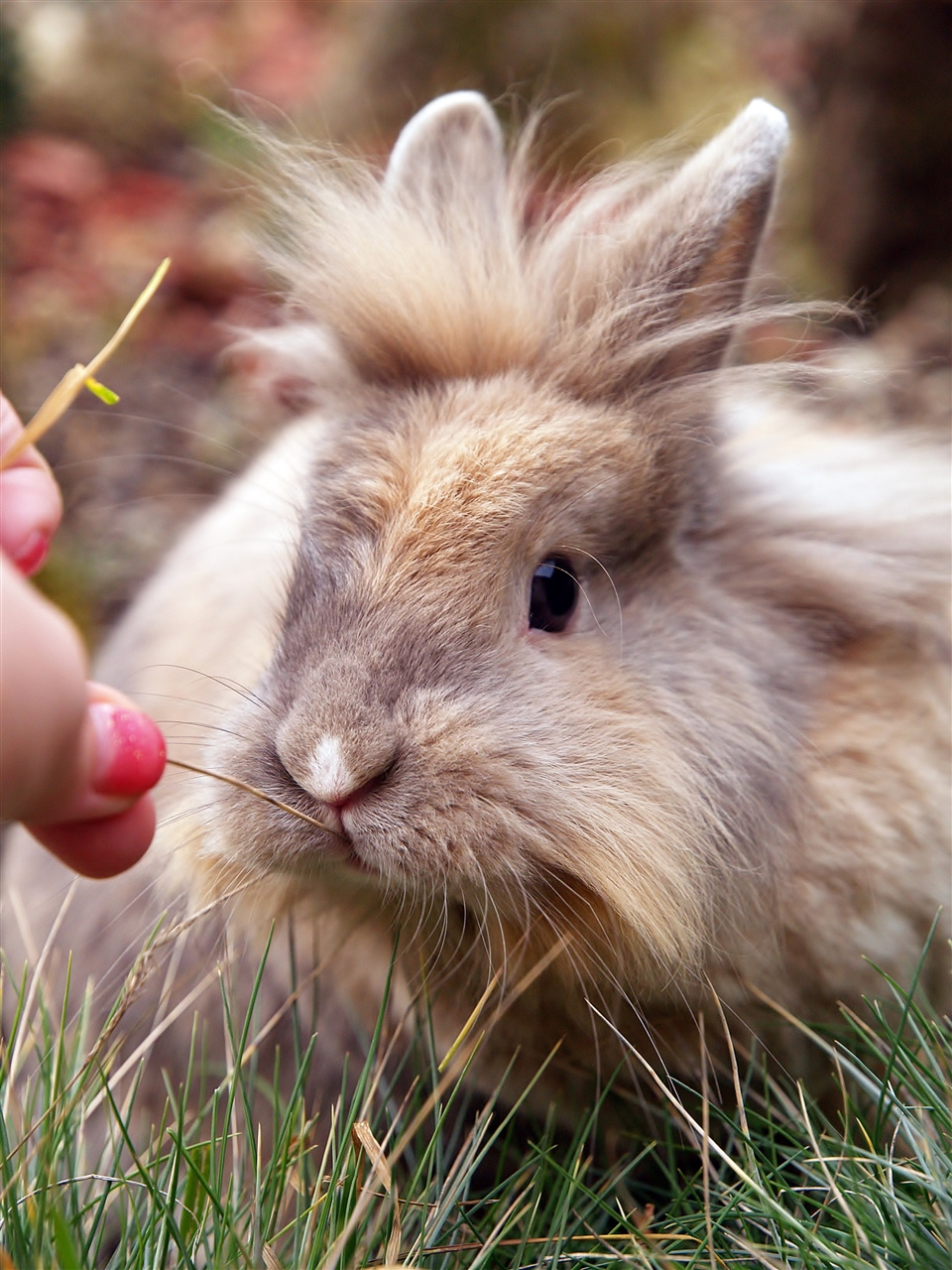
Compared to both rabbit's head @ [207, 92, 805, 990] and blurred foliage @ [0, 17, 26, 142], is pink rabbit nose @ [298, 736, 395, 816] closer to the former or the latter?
rabbit's head @ [207, 92, 805, 990]

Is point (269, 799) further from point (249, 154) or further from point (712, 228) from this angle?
point (249, 154)

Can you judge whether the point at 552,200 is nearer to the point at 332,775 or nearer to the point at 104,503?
the point at 332,775

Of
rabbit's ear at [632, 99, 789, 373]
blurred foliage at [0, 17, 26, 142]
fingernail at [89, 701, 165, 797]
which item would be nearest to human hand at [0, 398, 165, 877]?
fingernail at [89, 701, 165, 797]

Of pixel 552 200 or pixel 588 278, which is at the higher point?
pixel 552 200

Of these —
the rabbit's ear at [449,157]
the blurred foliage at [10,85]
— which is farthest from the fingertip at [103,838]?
the blurred foliage at [10,85]

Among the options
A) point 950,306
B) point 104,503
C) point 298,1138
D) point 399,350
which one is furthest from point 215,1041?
point 950,306

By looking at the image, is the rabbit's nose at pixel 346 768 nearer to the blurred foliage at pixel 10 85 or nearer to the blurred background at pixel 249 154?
the blurred background at pixel 249 154

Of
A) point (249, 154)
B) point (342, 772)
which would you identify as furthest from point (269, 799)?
point (249, 154)
